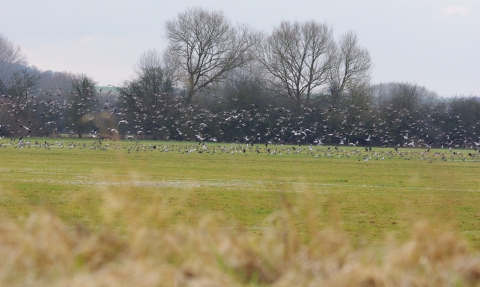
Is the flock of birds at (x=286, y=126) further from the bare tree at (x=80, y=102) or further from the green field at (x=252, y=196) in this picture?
the green field at (x=252, y=196)

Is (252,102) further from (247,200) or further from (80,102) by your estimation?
(247,200)

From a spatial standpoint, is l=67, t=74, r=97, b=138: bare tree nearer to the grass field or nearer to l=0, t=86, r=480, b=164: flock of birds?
l=0, t=86, r=480, b=164: flock of birds

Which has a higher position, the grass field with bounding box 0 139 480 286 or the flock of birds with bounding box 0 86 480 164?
the flock of birds with bounding box 0 86 480 164

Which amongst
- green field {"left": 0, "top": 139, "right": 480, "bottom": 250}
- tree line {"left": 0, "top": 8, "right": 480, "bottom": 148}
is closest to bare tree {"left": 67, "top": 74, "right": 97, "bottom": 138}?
tree line {"left": 0, "top": 8, "right": 480, "bottom": 148}

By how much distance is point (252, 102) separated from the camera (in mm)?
71188

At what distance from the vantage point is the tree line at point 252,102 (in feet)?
216

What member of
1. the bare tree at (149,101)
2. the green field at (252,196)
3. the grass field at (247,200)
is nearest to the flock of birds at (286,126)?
the bare tree at (149,101)

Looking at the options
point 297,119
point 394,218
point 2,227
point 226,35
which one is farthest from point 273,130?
point 2,227

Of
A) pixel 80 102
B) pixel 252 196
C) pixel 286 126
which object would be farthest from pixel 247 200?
pixel 286 126

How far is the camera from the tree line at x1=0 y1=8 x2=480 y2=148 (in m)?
65.8

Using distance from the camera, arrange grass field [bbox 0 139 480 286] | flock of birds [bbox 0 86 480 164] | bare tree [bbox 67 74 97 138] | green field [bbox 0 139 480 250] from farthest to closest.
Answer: flock of birds [bbox 0 86 480 164] → bare tree [bbox 67 74 97 138] → green field [bbox 0 139 480 250] → grass field [bbox 0 139 480 286]

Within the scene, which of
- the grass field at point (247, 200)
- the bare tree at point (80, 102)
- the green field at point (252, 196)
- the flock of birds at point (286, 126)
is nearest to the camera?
the grass field at point (247, 200)

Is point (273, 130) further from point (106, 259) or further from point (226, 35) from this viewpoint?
point (106, 259)

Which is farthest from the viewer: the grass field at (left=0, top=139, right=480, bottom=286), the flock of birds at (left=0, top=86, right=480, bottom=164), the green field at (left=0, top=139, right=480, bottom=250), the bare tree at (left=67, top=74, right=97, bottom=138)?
the flock of birds at (left=0, top=86, right=480, bottom=164)
